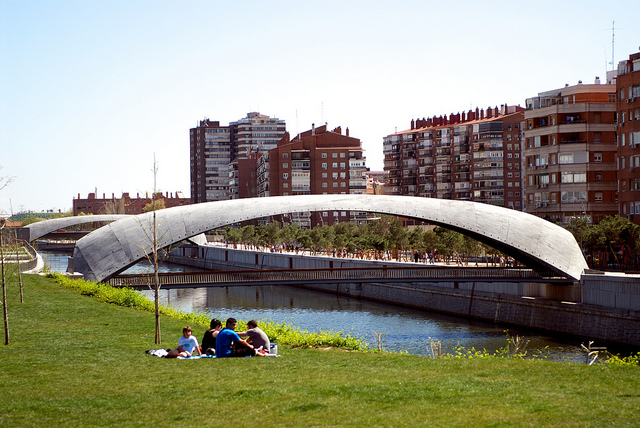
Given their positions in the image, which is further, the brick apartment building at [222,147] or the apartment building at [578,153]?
the brick apartment building at [222,147]

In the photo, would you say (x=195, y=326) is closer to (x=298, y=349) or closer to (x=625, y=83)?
(x=298, y=349)

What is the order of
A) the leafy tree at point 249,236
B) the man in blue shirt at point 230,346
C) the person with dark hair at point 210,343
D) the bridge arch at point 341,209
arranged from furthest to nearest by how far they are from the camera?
the leafy tree at point 249,236 < the bridge arch at point 341,209 < the person with dark hair at point 210,343 < the man in blue shirt at point 230,346

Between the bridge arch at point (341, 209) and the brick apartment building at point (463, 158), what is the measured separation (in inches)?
2943

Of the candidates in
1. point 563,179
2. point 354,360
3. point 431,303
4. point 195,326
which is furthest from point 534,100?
point 354,360

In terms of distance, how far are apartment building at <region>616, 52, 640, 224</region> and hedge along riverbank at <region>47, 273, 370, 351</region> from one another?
31298mm

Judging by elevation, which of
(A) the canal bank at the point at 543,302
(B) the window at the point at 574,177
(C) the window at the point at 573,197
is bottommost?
(A) the canal bank at the point at 543,302

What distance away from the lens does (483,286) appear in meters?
44.3

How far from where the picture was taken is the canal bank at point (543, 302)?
3294cm

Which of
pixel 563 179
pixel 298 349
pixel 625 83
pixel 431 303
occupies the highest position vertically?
pixel 625 83

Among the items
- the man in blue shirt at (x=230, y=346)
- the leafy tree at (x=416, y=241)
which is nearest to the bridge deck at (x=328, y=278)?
the man in blue shirt at (x=230, y=346)

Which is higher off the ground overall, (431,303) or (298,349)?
(298,349)

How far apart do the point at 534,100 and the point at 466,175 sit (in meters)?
48.1

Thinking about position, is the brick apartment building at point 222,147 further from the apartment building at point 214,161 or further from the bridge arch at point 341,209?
the bridge arch at point 341,209

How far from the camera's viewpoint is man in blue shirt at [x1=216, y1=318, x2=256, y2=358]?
14.9m
